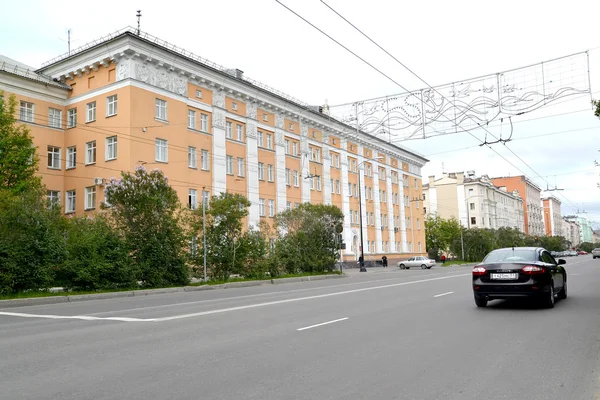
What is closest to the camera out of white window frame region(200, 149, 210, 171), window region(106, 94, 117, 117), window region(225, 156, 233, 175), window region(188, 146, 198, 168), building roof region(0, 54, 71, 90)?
window region(106, 94, 117, 117)

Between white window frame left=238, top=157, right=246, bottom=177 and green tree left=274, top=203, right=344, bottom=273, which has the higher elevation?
white window frame left=238, top=157, right=246, bottom=177

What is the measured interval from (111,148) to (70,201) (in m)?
5.79

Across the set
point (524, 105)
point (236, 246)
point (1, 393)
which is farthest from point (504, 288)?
point (236, 246)

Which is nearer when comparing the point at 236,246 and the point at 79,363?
the point at 79,363

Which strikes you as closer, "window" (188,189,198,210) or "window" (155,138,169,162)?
"window" (155,138,169,162)

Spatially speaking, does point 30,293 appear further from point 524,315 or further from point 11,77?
point 11,77

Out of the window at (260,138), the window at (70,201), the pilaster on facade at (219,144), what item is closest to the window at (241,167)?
the pilaster on facade at (219,144)

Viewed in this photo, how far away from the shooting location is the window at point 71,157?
3672 cm

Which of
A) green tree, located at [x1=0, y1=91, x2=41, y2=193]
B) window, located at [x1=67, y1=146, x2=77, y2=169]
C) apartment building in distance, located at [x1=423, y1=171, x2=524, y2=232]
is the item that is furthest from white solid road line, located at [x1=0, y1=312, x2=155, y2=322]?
A: apartment building in distance, located at [x1=423, y1=171, x2=524, y2=232]

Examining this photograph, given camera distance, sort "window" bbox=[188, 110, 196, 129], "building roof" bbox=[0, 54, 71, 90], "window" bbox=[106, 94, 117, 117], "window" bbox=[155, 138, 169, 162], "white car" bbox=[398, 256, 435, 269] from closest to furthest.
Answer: "window" bbox=[106, 94, 117, 117]
"building roof" bbox=[0, 54, 71, 90]
"window" bbox=[155, 138, 169, 162]
"window" bbox=[188, 110, 196, 129]
"white car" bbox=[398, 256, 435, 269]

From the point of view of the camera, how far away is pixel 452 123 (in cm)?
2278

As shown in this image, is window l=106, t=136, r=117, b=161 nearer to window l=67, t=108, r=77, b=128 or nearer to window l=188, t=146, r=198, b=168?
window l=67, t=108, r=77, b=128

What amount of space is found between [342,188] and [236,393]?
5156 centimetres

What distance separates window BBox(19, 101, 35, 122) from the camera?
1368 inches
